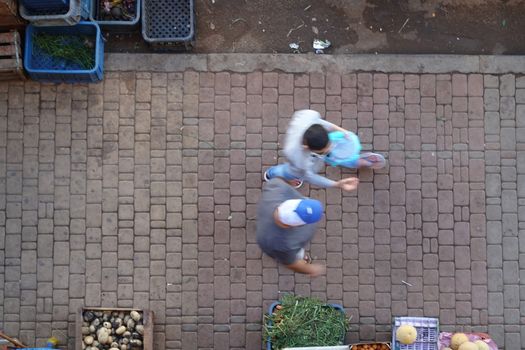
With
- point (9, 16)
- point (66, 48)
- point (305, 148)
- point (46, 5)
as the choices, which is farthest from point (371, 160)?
point (9, 16)

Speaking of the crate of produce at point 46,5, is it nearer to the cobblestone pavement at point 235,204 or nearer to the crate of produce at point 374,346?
the cobblestone pavement at point 235,204

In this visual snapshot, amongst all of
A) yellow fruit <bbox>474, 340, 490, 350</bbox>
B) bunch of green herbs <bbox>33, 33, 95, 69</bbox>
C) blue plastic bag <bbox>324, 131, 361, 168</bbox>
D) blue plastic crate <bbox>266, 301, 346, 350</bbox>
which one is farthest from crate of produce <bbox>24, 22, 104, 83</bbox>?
yellow fruit <bbox>474, 340, 490, 350</bbox>

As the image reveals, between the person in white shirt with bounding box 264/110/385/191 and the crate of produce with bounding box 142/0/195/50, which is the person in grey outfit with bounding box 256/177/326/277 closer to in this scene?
the person in white shirt with bounding box 264/110/385/191

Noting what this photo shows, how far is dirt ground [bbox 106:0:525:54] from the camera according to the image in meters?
7.62

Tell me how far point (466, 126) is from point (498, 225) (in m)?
1.17

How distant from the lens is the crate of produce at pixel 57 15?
278 inches

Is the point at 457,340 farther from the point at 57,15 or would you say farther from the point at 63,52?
the point at 57,15

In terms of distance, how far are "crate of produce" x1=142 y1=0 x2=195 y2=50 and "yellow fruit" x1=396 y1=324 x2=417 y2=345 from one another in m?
3.90

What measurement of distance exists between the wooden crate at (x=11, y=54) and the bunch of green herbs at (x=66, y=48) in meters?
0.23

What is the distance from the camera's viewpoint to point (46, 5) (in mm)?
7117

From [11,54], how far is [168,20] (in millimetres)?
1767

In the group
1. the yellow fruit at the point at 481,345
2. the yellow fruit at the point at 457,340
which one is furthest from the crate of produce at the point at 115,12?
the yellow fruit at the point at 481,345

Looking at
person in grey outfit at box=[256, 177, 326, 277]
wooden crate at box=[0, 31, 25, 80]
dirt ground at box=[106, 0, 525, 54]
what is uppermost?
dirt ground at box=[106, 0, 525, 54]

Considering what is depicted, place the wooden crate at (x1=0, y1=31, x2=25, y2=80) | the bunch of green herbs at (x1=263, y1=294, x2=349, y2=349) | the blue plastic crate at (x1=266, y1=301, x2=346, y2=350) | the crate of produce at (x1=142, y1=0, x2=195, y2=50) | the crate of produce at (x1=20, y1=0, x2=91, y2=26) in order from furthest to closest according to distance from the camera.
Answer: the crate of produce at (x1=142, y1=0, x2=195, y2=50)
the wooden crate at (x1=0, y1=31, x2=25, y2=80)
the crate of produce at (x1=20, y1=0, x2=91, y2=26)
the blue plastic crate at (x1=266, y1=301, x2=346, y2=350)
the bunch of green herbs at (x1=263, y1=294, x2=349, y2=349)
